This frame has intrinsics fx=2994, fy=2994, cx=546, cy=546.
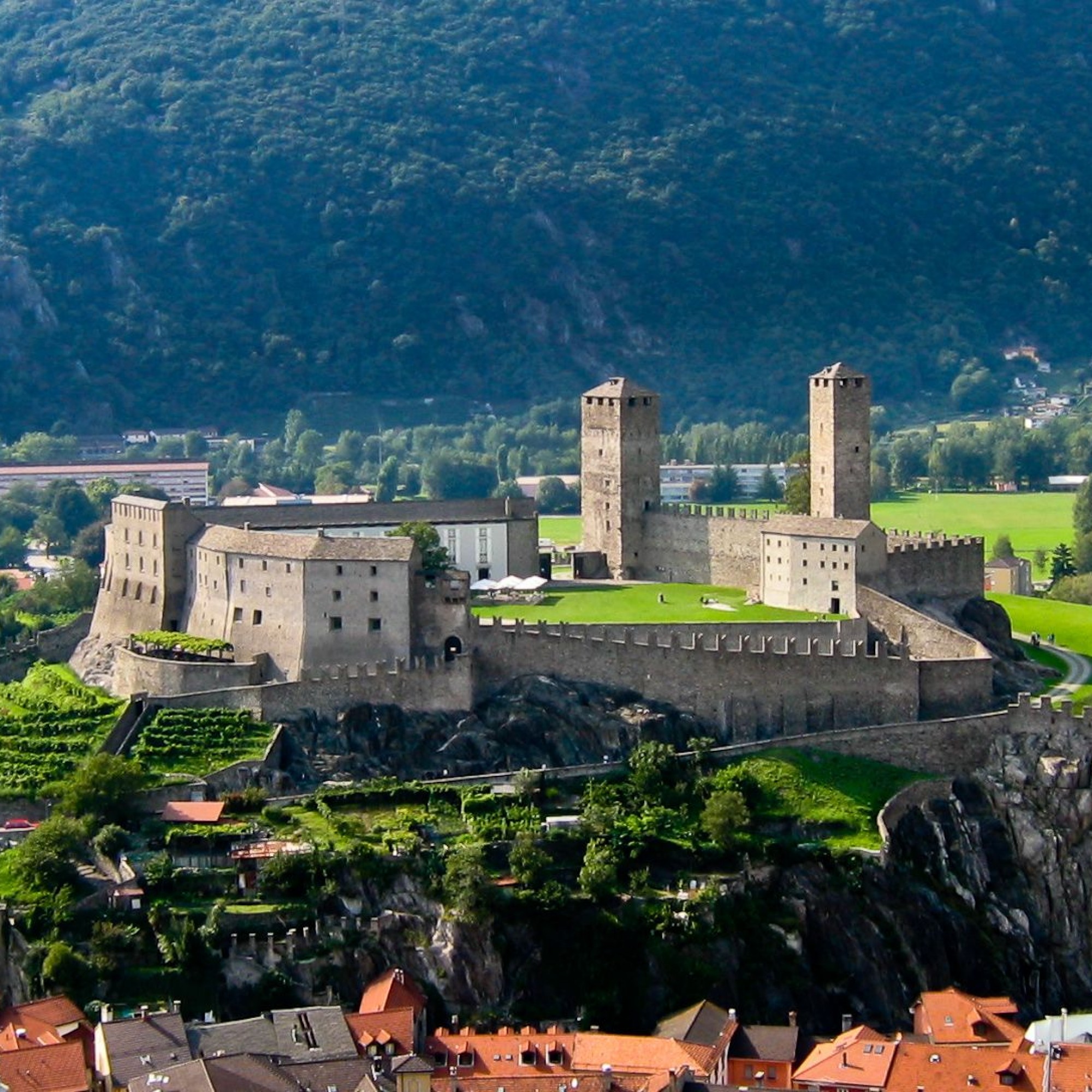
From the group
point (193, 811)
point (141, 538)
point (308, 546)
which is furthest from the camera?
point (141, 538)

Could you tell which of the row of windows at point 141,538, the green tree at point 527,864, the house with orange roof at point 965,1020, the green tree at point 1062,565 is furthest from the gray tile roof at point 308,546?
the green tree at point 1062,565

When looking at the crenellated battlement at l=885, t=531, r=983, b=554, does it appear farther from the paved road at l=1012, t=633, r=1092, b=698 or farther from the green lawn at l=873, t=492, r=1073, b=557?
the green lawn at l=873, t=492, r=1073, b=557

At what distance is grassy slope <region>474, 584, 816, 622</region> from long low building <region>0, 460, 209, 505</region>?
6872 cm

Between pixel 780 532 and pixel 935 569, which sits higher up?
pixel 780 532

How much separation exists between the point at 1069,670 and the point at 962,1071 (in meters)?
31.7

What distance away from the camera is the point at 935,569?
103 m

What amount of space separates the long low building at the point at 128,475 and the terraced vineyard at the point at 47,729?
7282cm

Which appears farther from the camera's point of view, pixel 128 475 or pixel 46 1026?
pixel 128 475

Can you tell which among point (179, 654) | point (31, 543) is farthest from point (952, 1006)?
point (31, 543)

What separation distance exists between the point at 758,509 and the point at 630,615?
54.7 meters

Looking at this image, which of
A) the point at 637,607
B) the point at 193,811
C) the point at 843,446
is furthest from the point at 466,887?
the point at 843,446

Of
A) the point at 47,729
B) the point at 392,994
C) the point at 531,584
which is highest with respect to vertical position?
the point at 531,584

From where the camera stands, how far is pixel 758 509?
504 ft

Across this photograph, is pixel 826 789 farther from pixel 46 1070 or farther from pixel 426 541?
pixel 46 1070
